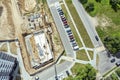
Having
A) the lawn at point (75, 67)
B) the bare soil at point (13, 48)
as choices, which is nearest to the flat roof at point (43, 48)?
the bare soil at point (13, 48)

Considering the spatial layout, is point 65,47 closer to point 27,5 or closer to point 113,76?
point 113,76

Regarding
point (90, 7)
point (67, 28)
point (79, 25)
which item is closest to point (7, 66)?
point (67, 28)

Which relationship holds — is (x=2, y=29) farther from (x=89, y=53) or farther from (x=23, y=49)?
(x=89, y=53)

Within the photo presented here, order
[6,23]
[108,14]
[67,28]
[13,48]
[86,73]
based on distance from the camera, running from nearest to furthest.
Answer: [86,73], [13,48], [6,23], [67,28], [108,14]

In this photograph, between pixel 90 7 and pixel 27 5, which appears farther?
pixel 90 7

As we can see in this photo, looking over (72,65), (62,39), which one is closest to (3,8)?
(62,39)

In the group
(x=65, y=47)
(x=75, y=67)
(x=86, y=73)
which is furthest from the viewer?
(x=65, y=47)

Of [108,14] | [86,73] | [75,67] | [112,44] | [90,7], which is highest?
[90,7]

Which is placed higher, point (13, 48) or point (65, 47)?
point (13, 48)
